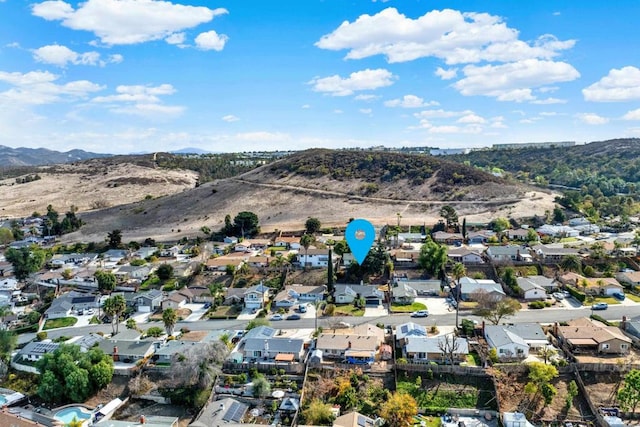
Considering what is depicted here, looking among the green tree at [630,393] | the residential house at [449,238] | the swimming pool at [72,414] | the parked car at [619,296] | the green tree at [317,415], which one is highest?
the residential house at [449,238]

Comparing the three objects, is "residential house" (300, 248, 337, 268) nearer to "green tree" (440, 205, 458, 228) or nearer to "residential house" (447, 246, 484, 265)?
"residential house" (447, 246, 484, 265)

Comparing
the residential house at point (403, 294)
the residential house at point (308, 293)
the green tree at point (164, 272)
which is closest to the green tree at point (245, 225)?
the green tree at point (164, 272)

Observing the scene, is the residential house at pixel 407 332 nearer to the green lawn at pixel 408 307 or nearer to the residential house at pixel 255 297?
the green lawn at pixel 408 307

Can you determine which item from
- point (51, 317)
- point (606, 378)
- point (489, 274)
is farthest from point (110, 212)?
point (606, 378)

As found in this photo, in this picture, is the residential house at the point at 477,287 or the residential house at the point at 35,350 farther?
the residential house at the point at 477,287

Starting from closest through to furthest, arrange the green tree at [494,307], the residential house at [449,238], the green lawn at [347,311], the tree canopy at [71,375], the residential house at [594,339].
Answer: the tree canopy at [71,375]
the residential house at [594,339]
the green tree at [494,307]
the green lawn at [347,311]
the residential house at [449,238]

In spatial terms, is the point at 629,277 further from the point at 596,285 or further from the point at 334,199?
the point at 334,199
